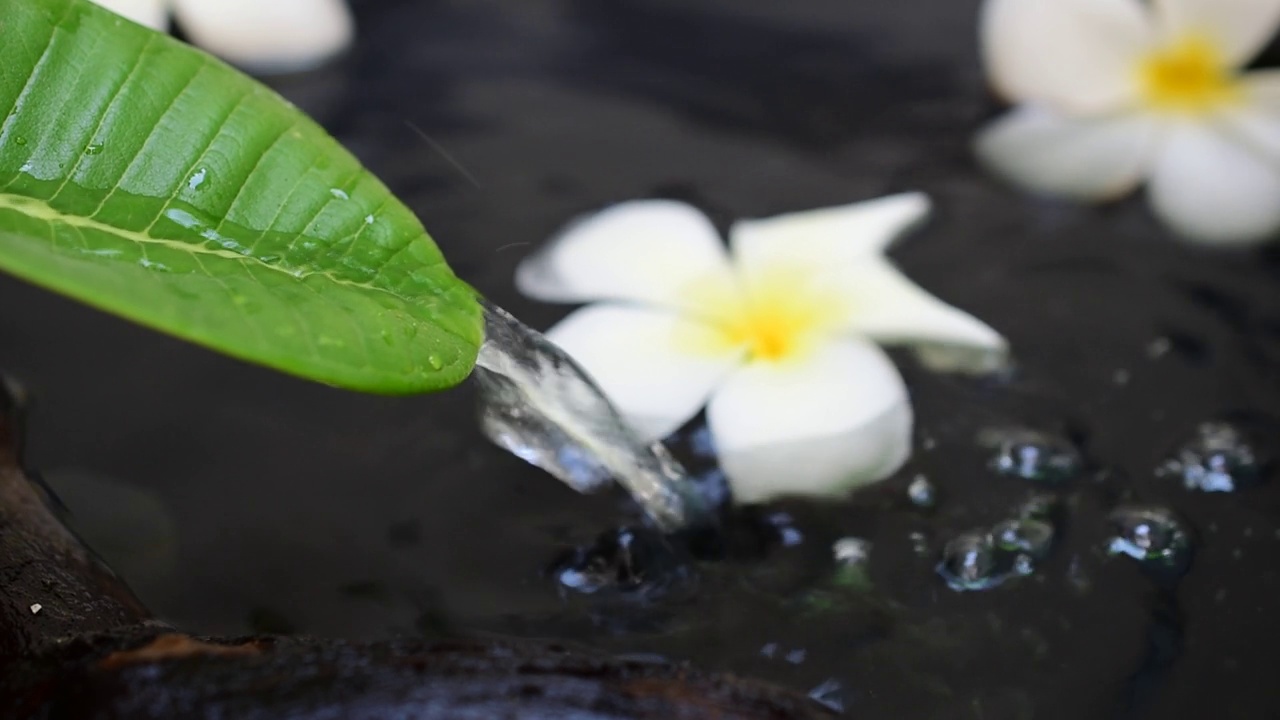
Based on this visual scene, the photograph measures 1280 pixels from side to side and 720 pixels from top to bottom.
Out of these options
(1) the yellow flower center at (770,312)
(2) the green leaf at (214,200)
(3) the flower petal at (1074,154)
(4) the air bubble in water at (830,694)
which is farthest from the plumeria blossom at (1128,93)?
(2) the green leaf at (214,200)

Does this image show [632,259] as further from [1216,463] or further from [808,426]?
[1216,463]

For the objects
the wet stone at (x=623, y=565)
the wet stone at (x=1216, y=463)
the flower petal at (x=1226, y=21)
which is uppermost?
the flower petal at (x=1226, y=21)

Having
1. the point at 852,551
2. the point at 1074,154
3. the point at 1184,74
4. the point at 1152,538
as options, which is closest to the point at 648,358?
the point at 852,551

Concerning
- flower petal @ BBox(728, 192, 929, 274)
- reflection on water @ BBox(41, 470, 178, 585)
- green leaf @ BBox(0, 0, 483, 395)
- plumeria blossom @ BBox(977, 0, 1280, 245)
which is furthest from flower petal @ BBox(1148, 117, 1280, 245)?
reflection on water @ BBox(41, 470, 178, 585)

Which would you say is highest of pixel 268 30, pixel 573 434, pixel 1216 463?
pixel 268 30

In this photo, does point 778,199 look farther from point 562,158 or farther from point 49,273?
point 49,273

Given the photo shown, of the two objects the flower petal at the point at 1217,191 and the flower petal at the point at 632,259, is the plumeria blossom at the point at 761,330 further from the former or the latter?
the flower petal at the point at 1217,191
